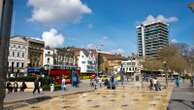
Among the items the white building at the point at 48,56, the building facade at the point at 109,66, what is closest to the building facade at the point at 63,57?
the white building at the point at 48,56

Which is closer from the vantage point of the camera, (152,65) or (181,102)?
(181,102)

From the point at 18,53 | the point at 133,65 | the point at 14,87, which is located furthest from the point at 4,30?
the point at 133,65

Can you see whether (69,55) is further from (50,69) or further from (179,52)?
(50,69)

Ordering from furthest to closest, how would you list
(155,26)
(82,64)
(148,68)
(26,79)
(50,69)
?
(155,26) < (82,64) < (148,68) < (50,69) < (26,79)

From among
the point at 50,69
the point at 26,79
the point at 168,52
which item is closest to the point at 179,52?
the point at 168,52

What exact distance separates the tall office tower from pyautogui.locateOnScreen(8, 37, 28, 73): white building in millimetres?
82119

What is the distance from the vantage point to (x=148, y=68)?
11006 centimetres

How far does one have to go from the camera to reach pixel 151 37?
519ft

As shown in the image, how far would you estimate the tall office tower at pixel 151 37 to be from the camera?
15350cm

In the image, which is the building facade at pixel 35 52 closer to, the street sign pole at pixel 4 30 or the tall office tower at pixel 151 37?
the tall office tower at pixel 151 37

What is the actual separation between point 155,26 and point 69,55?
212 feet

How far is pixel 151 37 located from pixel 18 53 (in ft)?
303

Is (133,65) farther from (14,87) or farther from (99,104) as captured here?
(99,104)

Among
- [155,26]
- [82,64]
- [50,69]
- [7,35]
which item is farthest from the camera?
[155,26]
